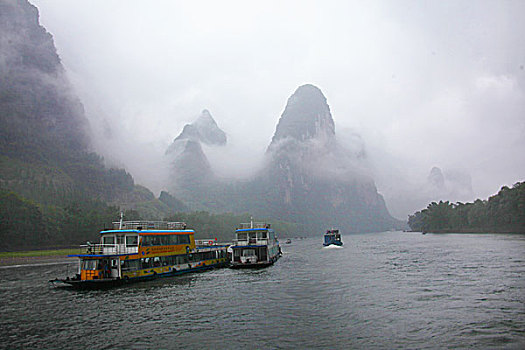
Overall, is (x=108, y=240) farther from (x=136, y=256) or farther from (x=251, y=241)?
(x=251, y=241)

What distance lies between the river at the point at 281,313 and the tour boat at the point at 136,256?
180 cm

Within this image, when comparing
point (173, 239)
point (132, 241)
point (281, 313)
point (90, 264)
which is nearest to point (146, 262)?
point (132, 241)

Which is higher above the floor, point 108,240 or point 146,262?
point 108,240

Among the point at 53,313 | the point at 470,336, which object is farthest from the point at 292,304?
the point at 53,313

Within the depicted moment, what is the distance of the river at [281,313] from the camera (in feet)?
81.7

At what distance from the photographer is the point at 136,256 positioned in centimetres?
5103

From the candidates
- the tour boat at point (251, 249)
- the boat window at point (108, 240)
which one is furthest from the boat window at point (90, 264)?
the tour boat at point (251, 249)

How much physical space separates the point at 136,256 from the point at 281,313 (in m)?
26.1

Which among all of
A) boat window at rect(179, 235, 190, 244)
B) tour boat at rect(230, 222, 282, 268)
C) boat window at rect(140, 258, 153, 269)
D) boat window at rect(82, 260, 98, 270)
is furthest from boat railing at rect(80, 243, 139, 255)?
tour boat at rect(230, 222, 282, 268)

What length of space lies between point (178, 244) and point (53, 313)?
28244mm

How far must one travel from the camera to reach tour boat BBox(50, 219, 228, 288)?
4738 centimetres

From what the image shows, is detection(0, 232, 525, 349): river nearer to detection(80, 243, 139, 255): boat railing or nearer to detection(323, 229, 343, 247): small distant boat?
detection(80, 243, 139, 255): boat railing

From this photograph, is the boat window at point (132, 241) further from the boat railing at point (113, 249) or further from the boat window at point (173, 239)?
the boat window at point (173, 239)

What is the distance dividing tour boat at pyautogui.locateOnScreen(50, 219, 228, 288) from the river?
1801mm
